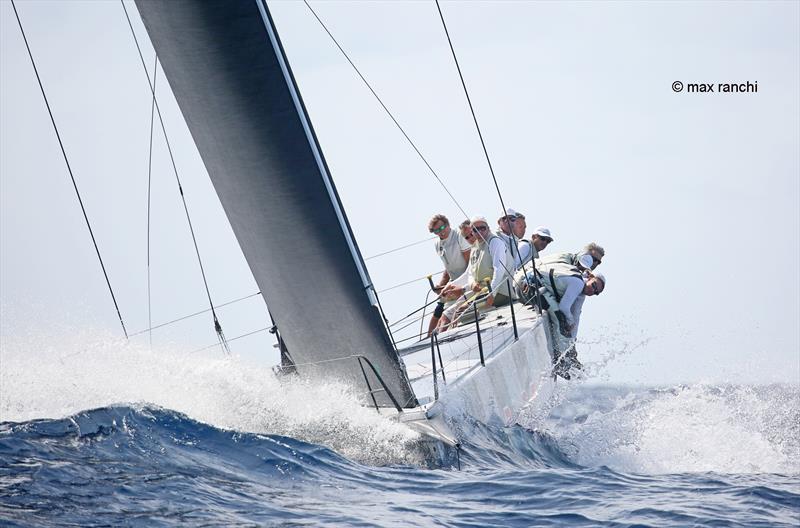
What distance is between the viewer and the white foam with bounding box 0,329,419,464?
19.3 feet

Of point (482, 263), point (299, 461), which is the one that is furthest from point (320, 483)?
point (482, 263)

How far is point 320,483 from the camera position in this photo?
5.09 m

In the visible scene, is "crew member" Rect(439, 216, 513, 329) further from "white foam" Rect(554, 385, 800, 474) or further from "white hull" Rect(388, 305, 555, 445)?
"white foam" Rect(554, 385, 800, 474)

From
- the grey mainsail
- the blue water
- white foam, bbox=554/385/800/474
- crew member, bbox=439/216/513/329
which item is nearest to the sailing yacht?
the grey mainsail

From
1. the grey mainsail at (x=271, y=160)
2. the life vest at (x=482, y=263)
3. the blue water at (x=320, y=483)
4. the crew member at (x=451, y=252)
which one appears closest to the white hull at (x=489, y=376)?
the blue water at (x=320, y=483)

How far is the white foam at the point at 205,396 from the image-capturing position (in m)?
5.89

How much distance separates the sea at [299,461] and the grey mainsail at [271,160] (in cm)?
52

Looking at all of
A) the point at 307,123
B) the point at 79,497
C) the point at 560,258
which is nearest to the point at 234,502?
the point at 79,497

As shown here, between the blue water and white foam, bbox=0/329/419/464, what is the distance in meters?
0.04

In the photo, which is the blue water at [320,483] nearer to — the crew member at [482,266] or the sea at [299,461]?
the sea at [299,461]

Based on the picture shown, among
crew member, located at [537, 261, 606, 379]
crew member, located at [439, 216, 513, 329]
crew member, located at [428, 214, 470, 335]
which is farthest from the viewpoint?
crew member, located at [428, 214, 470, 335]

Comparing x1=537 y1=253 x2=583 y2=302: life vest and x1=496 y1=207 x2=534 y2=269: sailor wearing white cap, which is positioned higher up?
x1=496 y1=207 x2=534 y2=269: sailor wearing white cap

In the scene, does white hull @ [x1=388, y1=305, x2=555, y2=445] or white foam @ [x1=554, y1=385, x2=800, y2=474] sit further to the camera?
white foam @ [x1=554, y1=385, x2=800, y2=474]

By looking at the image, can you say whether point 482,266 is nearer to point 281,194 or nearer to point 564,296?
point 564,296
